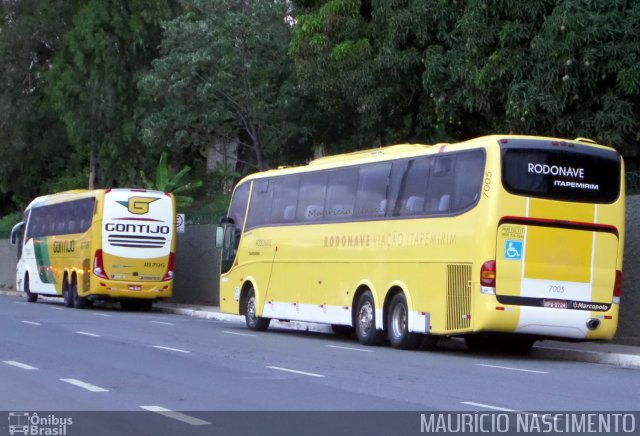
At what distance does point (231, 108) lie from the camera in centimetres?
3722

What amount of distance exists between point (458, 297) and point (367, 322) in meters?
3.19

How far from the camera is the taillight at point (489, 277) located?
17.2 metres

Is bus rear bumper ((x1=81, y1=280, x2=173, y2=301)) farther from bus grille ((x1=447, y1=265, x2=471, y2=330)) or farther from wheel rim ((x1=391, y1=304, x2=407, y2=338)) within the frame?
bus grille ((x1=447, y1=265, x2=471, y2=330))

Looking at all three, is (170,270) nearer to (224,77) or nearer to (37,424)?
(224,77)

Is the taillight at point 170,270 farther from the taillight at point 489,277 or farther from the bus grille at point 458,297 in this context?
the taillight at point 489,277

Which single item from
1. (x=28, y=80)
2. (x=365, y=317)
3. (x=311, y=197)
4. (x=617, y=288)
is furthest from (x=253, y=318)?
(x=28, y=80)

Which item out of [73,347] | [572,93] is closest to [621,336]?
[572,93]

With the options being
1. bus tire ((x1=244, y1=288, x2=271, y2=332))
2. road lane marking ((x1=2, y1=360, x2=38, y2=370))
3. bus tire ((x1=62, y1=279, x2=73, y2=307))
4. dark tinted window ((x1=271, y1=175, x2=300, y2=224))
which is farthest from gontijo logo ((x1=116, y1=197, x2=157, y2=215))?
road lane marking ((x1=2, y1=360, x2=38, y2=370))

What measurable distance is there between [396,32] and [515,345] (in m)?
8.29

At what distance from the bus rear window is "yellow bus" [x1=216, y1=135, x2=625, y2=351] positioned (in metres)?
0.02

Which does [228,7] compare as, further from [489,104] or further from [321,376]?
[321,376]

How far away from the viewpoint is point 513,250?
17.3 m

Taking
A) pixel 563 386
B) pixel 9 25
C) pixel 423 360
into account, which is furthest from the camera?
pixel 9 25

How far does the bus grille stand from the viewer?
17.6m
